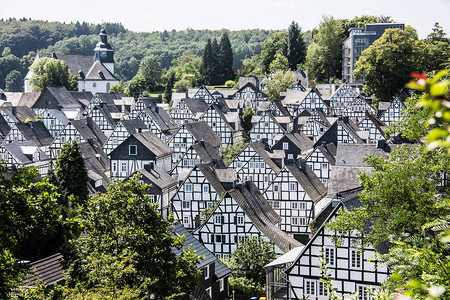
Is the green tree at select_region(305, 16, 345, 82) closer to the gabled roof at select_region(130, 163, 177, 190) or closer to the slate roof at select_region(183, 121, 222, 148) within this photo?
the slate roof at select_region(183, 121, 222, 148)

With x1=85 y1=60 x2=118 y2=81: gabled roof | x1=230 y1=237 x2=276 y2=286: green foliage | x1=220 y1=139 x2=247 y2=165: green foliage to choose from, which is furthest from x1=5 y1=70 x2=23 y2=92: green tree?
x1=230 y1=237 x2=276 y2=286: green foliage

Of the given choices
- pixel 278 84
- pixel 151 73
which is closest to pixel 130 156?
pixel 278 84

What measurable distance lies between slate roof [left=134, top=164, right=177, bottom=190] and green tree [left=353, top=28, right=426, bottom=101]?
43.5 meters

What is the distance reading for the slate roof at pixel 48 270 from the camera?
59.9ft

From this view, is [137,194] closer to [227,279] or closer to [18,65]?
[227,279]

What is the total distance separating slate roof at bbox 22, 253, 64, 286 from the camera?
1825cm

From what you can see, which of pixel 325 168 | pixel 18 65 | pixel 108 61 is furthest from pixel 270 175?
pixel 18 65

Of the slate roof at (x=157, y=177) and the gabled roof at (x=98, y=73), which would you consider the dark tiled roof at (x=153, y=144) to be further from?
the gabled roof at (x=98, y=73)

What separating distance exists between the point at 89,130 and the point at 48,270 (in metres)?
59.1

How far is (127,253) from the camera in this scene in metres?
18.3

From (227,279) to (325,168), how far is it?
2472 cm

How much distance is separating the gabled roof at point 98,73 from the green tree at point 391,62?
6691 cm

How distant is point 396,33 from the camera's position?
85.4 meters

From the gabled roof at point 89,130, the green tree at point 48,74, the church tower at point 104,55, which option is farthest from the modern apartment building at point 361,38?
the church tower at point 104,55
